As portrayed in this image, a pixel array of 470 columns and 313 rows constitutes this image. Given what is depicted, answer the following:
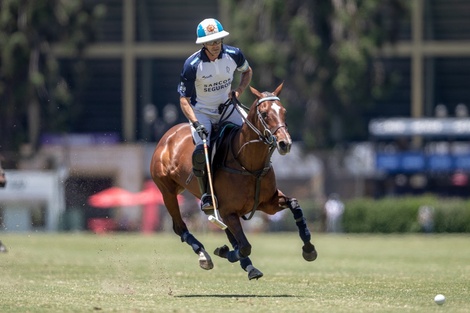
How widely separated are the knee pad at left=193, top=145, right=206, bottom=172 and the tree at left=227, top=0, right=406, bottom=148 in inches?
1478

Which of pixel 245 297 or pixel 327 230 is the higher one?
pixel 245 297

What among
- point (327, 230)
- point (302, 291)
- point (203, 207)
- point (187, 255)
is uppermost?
point (203, 207)

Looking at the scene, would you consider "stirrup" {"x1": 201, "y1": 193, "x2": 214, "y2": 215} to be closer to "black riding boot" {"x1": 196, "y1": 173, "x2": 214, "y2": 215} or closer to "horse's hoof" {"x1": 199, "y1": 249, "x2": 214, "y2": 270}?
"black riding boot" {"x1": 196, "y1": 173, "x2": 214, "y2": 215}

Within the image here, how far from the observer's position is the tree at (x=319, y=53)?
175ft

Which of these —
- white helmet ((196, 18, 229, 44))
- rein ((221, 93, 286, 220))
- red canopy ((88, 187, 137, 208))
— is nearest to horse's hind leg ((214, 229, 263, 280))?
rein ((221, 93, 286, 220))

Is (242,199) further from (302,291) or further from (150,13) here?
(150,13)

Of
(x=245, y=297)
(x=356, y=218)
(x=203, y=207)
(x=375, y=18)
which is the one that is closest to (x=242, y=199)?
(x=203, y=207)

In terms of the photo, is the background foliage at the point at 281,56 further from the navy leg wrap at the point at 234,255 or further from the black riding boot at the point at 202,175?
the navy leg wrap at the point at 234,255

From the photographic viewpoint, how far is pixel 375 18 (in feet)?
182

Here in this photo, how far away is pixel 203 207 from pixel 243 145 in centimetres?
104

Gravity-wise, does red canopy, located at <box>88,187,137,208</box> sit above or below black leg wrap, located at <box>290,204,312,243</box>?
below

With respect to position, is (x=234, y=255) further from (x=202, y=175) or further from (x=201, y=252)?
(x=202, y=175)

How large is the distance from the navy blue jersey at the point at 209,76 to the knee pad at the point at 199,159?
78cm

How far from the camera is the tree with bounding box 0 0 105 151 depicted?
5350 centimetres
